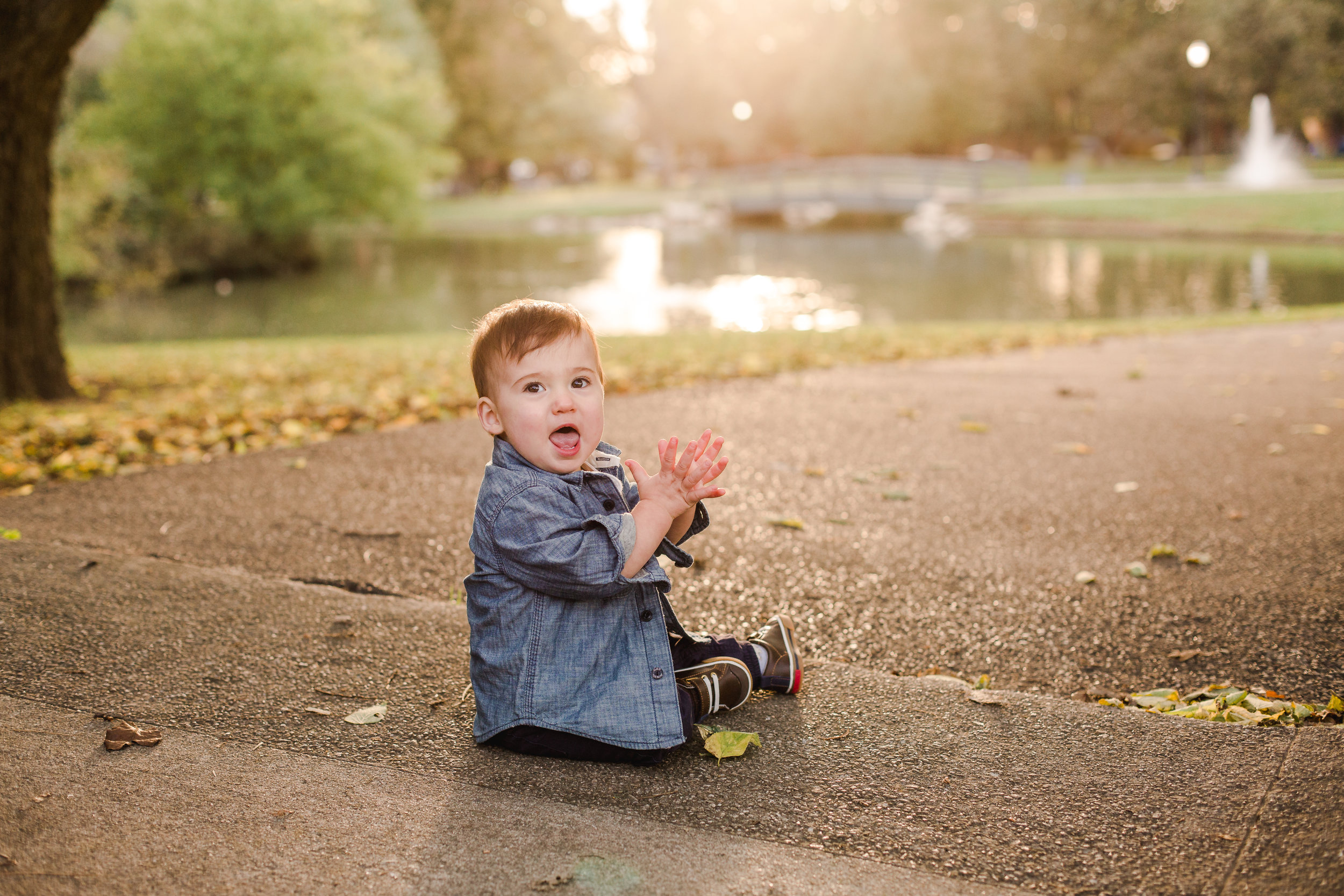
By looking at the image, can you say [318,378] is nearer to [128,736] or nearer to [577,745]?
[128,736]

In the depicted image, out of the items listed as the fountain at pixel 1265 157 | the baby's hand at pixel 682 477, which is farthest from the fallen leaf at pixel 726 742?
the fountain at pixel 1265 157

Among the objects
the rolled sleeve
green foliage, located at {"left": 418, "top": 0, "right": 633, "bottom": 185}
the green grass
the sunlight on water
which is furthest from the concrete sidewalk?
green foliage, located at {"left": 418, "top": 0, "right": 633, "bottom": 185}

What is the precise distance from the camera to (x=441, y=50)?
51.4m

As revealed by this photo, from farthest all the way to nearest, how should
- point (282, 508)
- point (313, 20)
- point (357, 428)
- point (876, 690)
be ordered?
point (313, 20)
point (357, 428)
point (282, 508)
point (876, 690)

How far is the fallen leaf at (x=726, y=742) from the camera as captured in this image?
2781mm

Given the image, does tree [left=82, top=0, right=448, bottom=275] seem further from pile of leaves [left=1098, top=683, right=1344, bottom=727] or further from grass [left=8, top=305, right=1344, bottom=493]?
pile of leaves [left=1098, top=683, right=1344, bottom=727]

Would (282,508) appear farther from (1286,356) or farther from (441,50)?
(441,50)

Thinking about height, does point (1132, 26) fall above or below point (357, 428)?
above

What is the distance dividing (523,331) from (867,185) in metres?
42.9

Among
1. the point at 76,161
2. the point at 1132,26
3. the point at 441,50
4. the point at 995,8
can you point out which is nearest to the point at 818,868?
the point at 76,161

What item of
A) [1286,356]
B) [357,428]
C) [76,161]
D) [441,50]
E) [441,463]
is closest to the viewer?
[441,463]

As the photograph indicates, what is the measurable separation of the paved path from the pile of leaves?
0.34 ft

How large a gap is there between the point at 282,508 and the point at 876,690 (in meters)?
3.04

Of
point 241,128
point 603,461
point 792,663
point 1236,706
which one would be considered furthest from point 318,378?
point 241,128
